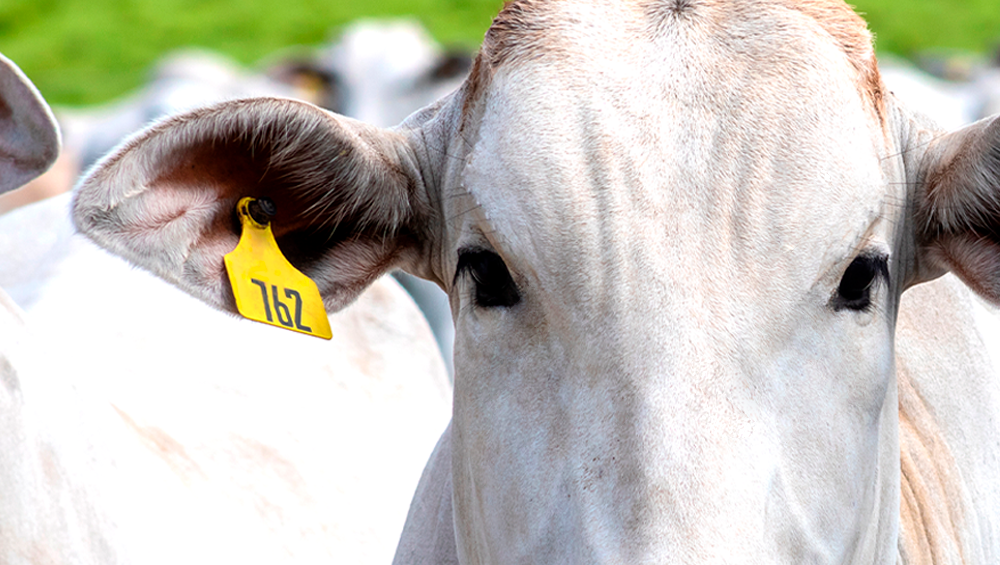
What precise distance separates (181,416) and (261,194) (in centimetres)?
138

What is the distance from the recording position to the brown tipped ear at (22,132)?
98.6 inches

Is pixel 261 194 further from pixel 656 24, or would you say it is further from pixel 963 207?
pixel 963 207

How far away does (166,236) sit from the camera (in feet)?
7.87

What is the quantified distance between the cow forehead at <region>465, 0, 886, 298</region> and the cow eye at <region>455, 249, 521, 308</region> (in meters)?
0.07

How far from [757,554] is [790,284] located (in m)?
0.41

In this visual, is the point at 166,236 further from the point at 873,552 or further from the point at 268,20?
the point at 268,20

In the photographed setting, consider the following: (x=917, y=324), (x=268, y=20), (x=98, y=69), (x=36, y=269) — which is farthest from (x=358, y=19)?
(x=917, y=324)

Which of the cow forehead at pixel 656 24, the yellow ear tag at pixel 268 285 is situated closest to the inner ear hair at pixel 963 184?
the cow forehead at pixel 656 24

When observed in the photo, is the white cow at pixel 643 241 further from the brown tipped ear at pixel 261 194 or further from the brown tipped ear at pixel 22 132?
the brown tipped ear at pixel 22 132

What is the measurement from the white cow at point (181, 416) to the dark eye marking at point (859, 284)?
1443 millimetres

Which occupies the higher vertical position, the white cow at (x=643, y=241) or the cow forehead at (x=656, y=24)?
the cow forehead at (x=656, y=24)

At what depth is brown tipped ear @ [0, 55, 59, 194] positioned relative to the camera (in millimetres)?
2504

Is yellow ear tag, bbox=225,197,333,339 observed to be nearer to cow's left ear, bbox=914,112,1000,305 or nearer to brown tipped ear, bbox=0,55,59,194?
brown tipped ear, bbox=0,55,59,194

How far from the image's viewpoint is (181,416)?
372cm
